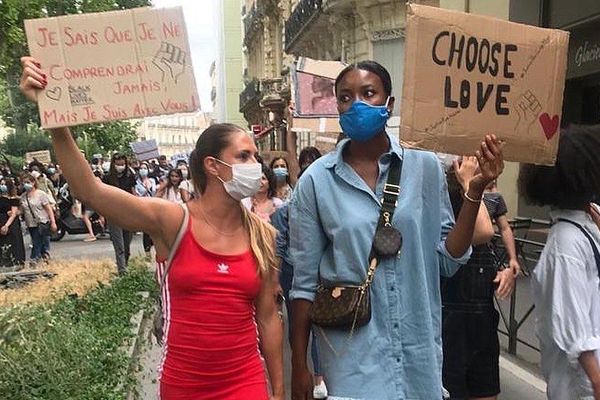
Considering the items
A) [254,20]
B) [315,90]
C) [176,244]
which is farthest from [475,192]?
[254,20]

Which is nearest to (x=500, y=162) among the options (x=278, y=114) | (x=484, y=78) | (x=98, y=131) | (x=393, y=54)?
(x=484, y=78)

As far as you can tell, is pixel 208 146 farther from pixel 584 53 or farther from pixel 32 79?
pixel 584 53

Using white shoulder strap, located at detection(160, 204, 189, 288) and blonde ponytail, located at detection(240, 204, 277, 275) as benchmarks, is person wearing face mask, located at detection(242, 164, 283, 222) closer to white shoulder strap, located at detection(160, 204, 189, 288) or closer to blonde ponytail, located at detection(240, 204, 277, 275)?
blonde ponytail, located at detection(240, 204, 277, 275)

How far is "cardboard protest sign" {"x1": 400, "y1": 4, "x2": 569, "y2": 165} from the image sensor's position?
8.46 ft

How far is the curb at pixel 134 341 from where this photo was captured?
518 centimetres

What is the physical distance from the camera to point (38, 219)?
14195 millimetres

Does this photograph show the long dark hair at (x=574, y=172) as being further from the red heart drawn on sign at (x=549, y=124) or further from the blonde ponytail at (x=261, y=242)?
the blonde ponytail at (x=261, y=242)

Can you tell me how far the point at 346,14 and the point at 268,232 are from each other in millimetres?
20456

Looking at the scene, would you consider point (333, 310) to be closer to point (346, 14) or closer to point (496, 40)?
point (496, 40)

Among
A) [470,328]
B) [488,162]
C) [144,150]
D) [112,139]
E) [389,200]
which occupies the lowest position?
[112,139]

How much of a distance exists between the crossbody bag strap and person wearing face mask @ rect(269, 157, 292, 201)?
4482 mm

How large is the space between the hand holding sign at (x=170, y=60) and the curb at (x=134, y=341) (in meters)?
2.74

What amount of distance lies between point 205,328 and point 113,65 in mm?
1096

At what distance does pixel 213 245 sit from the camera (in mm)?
2863
